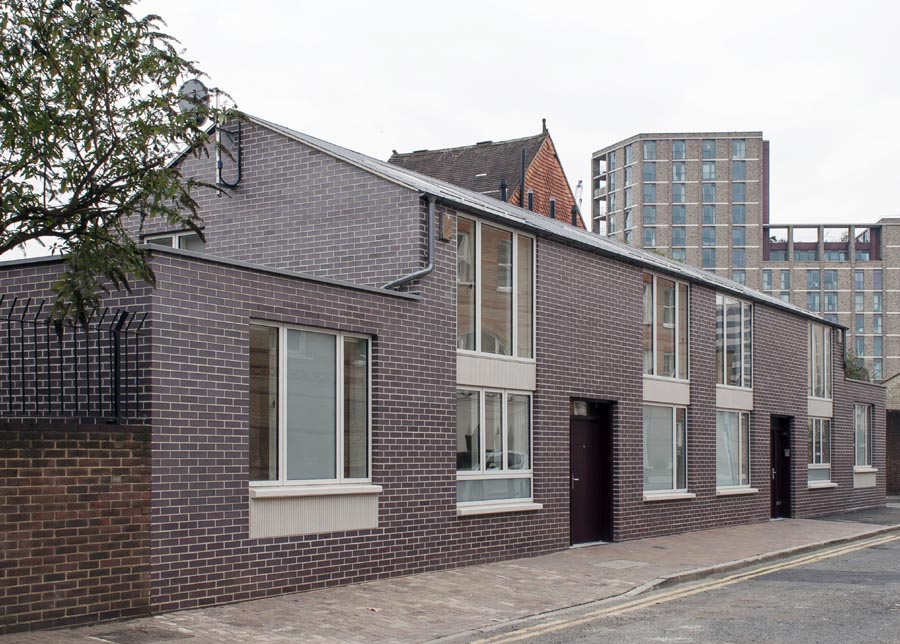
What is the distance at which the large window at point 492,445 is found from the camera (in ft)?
50.1

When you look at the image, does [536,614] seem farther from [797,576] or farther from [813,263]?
[813,263]

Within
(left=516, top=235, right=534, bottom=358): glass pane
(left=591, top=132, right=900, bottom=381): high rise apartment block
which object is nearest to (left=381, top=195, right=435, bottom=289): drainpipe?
(left=516, top=235, right=534, bottom=358): glass pane

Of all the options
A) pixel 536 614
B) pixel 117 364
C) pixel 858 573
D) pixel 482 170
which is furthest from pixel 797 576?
pixel 482 170

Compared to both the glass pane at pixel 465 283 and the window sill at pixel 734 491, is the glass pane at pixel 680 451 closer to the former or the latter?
the window sill at pixel 734 491

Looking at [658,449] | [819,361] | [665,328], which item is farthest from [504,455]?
[819,361]

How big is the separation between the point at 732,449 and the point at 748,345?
7.96 ft

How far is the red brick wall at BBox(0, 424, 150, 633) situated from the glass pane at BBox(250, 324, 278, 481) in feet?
5.48

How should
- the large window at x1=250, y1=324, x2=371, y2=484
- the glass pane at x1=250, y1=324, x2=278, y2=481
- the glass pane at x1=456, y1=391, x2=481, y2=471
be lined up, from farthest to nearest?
the glass pane at x1=456, y1=391, x2=481, y2=471
the large window at x1=250, y1=324, x2=371, y2=484
the glass pane at x1=250, y1=324, x2=278, y2=481

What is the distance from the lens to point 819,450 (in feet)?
90.4

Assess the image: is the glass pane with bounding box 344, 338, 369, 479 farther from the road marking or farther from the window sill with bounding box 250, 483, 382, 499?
the road marking

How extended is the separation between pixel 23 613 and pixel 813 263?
136 m

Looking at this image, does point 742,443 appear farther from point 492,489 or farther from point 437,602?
point 437,602

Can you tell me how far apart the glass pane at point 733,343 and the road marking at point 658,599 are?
499cm

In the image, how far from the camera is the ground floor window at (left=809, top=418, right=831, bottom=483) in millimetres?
27031
